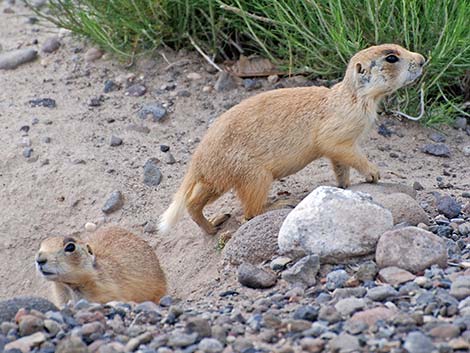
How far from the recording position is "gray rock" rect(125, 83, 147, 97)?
881 centimetres

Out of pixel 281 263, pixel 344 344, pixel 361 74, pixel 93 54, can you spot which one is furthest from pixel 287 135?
pixel 93 54

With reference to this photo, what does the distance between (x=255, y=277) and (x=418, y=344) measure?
163 centimetres

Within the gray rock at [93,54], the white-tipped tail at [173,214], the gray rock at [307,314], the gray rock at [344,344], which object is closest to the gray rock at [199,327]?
the gray rock at [307,314]

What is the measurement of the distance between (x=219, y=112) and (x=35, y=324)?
13.1 ft

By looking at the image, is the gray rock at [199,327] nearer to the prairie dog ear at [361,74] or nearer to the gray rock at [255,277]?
the gray rock at [255,277]

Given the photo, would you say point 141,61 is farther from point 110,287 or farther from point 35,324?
point 35,324

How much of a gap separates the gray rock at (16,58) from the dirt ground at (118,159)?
0.10m

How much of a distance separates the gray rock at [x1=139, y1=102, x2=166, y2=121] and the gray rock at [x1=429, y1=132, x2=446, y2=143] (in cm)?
227

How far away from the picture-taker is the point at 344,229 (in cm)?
568

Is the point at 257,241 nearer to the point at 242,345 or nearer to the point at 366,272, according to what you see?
the point at 366,272

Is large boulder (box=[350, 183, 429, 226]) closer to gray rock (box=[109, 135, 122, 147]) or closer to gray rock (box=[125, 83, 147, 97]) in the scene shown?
gray rock (box=[109, 135, 122, 147])

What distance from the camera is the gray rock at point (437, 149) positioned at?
317 inches

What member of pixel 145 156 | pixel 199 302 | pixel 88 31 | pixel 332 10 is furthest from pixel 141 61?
pixel 199 302

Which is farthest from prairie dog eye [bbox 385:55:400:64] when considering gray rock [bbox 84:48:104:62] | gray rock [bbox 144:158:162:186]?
gray rock [bbox 84:48:104:62]
